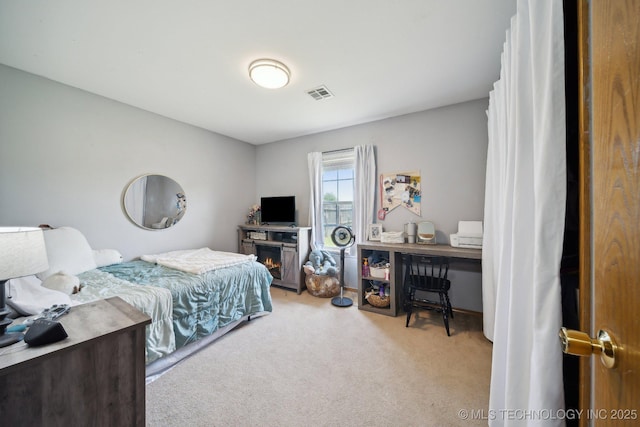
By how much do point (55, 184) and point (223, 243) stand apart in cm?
207

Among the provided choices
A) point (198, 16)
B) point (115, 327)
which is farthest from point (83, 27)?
point (115, 327)

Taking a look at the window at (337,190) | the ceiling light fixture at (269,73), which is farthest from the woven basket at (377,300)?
the ceiling light fixture at (269,73)

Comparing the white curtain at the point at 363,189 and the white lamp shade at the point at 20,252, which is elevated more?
the white curtain at the point at 363,189

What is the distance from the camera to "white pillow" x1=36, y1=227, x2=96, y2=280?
2.04 m

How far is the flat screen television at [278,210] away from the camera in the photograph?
12.7ft

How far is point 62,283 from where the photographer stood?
1.72m

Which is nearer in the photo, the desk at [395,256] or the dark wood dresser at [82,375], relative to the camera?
the dark wood dresser at [82,375]

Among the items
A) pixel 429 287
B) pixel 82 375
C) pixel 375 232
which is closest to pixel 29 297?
pixel 82 375

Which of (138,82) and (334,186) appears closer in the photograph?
(138,82)

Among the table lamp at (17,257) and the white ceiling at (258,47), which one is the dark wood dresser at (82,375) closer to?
the table lamp at (17,257)

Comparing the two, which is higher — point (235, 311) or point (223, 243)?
point (223, 243)

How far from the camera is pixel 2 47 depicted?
6.03 ft

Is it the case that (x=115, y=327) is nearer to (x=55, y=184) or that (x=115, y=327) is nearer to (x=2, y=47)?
(x=55, y=184)

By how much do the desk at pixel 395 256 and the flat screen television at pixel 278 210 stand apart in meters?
1.45
